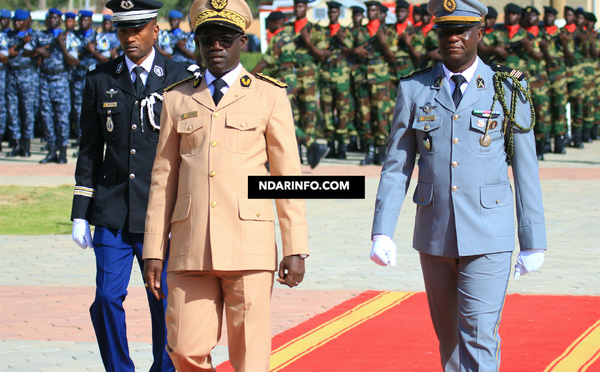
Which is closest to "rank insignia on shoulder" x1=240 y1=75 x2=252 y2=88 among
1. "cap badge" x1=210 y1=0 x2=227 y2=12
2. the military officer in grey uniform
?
"cap badge" x1=210 y1=0 x2=227 y2=12

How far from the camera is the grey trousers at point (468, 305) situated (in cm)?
443

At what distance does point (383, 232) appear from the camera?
4582mm

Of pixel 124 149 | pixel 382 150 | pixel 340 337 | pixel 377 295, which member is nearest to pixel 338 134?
pixel 382 150

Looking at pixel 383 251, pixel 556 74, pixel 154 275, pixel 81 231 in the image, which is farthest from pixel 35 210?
pixel 556 74

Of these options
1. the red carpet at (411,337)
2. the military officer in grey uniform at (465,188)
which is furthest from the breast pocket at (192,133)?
the red carpet at (411,337)

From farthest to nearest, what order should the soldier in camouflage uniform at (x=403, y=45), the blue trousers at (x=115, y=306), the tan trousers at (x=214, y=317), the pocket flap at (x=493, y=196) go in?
the soldier in camouflage uniform at (x=403, y=45), the blue trousers at (x=115, y=306), the pocket flap at (x=493, y=196), the tan trousers at (x=214, y=317)

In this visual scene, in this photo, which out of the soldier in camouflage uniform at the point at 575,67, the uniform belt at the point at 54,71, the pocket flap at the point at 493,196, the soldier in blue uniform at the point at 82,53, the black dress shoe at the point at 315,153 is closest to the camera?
the pocket flap at the point at 493,196

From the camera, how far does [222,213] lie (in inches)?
169

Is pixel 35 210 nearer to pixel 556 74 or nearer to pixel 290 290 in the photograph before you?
pixel 290 290

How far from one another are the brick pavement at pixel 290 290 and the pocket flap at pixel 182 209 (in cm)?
174

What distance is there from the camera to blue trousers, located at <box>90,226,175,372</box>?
509 cm

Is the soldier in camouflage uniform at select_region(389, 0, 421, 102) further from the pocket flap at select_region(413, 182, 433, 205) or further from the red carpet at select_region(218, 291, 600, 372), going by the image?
the pocket flap at select_region(413, 182, 433, 205)

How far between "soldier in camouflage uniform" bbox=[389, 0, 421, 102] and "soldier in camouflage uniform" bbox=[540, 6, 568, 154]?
101 inches

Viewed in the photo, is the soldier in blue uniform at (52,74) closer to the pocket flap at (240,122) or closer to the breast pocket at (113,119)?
the breast pocket at (113,119)
